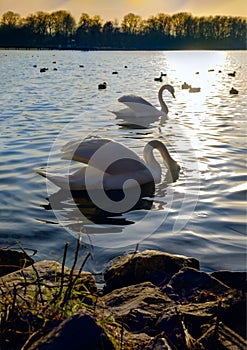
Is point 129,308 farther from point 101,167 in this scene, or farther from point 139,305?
point 101,167

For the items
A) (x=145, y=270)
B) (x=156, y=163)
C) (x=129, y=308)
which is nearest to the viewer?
(x=129, y=308)

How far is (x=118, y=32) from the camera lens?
488 feet

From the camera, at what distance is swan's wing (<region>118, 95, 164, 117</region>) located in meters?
16.2

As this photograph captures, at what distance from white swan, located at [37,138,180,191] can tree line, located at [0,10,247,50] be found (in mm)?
141757

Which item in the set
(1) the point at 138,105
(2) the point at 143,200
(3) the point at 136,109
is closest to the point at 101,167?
(2) the point at 143,200

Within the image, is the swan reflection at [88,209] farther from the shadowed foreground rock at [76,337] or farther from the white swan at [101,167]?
the shadowed foreground rock at [76,337]

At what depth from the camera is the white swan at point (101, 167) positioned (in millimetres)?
7823

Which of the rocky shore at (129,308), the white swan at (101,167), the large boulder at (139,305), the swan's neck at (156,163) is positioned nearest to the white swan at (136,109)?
the swan's neck at (156,163)

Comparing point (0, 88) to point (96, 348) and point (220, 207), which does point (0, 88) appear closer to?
point (220, 207)

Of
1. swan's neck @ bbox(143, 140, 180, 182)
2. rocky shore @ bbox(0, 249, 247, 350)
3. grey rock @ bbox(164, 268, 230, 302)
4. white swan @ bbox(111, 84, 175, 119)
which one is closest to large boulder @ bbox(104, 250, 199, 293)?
rocky shore @ bbox(0, 249, 247, 350)

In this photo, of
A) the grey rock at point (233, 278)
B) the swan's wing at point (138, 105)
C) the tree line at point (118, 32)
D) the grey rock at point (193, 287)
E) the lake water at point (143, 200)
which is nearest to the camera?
the grey rock at point (193, 287)

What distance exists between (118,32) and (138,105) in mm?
138127

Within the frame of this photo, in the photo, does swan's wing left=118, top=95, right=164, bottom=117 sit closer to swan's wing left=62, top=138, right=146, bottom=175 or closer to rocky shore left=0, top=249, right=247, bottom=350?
swan's wing left=62, top=138, right=146, bottom=175

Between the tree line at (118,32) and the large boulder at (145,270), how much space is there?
476 feet
